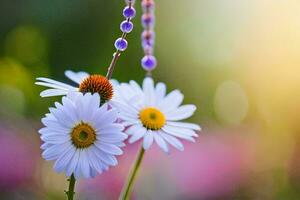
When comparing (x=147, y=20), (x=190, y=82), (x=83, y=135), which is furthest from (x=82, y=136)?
(x=190, y=82)

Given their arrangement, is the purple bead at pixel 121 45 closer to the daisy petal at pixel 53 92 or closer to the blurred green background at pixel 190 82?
the daisy petal at pixel 53 92

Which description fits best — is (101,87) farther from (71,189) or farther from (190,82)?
(190,82)

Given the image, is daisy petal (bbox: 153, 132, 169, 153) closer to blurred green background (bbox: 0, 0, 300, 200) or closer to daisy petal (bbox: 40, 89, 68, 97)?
daisy petal (bbox: 40, 89, 68, 97)

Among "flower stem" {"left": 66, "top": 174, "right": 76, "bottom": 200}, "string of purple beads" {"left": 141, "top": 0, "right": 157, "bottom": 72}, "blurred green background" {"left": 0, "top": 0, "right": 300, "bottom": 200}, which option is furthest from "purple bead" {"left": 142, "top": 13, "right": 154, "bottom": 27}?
"blurred green background" {"left": 0, "top": 0, "right": 300, "bottom": 200}

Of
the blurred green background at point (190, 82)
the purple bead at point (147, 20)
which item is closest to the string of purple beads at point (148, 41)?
the purple bead at point (147, 20)

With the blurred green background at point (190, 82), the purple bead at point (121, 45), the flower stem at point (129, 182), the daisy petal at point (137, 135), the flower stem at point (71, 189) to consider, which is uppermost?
the blurred green background at point (190, 82)

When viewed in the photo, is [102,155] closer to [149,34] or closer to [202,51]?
[149,34]

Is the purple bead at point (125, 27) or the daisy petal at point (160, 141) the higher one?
the purple bead at point (125, 27)
